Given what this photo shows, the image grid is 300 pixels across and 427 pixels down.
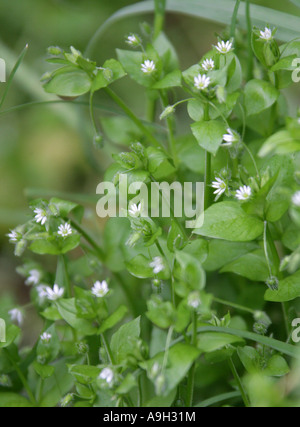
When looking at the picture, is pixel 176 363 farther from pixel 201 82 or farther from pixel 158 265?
pixel 201 82

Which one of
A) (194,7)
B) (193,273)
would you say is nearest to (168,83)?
(194,7)

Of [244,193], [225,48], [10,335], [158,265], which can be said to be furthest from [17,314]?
[225,48]

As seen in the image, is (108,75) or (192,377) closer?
(192,377)

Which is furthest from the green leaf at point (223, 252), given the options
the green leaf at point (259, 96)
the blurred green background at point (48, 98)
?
the blurred green background at point (48, 98)

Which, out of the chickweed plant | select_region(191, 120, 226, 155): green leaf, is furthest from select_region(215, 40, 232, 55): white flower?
select_region(191, 120, 226, 155): green leaf

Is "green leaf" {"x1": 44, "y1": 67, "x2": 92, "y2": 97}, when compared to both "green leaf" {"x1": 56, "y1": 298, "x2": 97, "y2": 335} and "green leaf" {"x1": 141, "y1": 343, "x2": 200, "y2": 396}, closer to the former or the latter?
"green leaf" {"x1": 56, "y1": 298, "x2": 97, "y2": 335}
